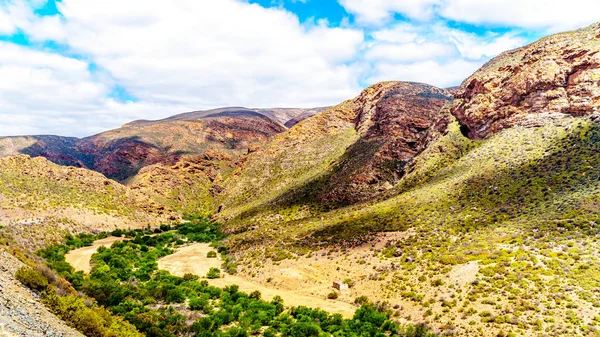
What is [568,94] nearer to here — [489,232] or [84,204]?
Answer: [489,232]

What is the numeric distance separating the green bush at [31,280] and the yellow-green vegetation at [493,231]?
24.9m

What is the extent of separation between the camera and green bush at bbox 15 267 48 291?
1706cm

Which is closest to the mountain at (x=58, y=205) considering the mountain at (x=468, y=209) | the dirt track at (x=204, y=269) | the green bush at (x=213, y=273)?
the dirt track at (x=204, y=269)

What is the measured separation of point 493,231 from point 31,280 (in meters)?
37.0

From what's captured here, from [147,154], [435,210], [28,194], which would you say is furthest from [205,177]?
[435,210]

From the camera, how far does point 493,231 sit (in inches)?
1337

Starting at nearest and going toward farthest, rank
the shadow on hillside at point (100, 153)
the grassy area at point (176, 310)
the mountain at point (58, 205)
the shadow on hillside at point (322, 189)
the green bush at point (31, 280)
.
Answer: the green bush at point (31, 280), the grassy area at point (176, 310), the mountain at point (58, 205), the shadow on hillside at point (322, 189), the shadow on hillside at point (100, 153)

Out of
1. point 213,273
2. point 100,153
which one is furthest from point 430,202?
point 100,153

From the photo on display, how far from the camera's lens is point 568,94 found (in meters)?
49.4

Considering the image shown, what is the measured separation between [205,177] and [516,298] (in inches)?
4117

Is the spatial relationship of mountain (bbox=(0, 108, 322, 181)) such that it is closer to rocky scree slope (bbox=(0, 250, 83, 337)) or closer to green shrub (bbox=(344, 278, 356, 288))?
green shrub (bbox=(344, 278, 356, 288))

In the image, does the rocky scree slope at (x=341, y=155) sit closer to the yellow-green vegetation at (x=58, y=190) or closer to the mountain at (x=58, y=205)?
the mountain at (x=58, y=205)

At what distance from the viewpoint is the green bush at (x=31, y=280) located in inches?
672

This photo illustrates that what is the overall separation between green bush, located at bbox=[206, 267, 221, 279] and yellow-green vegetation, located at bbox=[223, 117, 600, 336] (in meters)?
4.40
